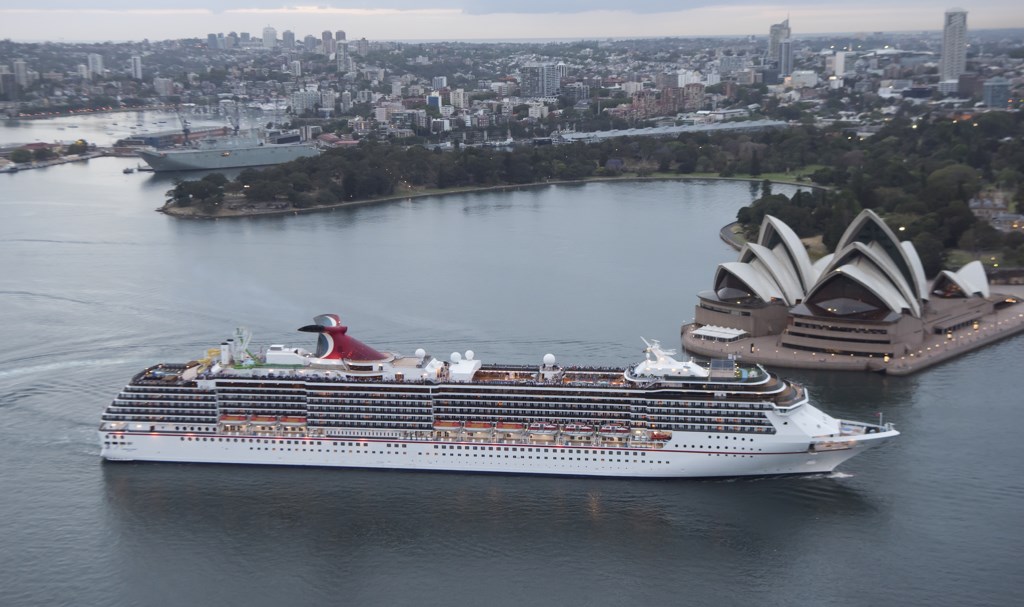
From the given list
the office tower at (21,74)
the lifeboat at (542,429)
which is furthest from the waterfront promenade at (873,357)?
the office tower at (21,74)

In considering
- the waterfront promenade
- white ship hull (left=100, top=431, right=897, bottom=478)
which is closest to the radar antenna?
white ship hull (left=100, top=431, right=897, bottom=478)

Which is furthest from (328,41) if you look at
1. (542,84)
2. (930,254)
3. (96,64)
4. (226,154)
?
(930,254)

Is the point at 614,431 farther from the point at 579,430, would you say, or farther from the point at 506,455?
the point at 506,455

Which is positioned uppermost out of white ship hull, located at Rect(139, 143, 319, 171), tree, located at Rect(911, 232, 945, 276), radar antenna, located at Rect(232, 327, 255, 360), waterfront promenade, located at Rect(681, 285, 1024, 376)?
radar antenna, located at Rect(232, 327, 255, 360)

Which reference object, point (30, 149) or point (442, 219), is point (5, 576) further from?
point (30, 149)

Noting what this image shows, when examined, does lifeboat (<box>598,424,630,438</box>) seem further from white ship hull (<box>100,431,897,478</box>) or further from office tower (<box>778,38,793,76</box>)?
office tower (<box>778,38,793,76</box>)

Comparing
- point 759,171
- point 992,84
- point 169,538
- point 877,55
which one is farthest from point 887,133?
point 877,55

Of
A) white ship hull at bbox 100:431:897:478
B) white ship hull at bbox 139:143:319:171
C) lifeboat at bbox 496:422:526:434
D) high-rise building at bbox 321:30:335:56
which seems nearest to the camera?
white ship hull at bbox 100:431:897:478
